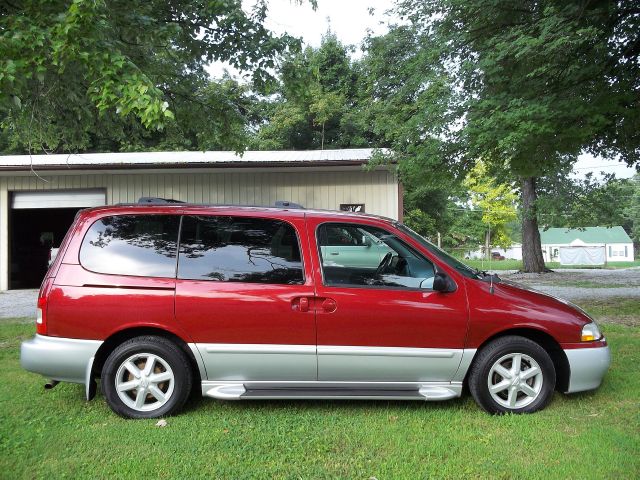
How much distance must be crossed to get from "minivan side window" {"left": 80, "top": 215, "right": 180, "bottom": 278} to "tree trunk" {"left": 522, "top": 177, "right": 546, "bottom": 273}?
17.8 meters

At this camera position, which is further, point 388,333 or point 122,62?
point 122,62

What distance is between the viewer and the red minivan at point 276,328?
4043mm

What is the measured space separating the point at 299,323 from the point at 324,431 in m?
0.83

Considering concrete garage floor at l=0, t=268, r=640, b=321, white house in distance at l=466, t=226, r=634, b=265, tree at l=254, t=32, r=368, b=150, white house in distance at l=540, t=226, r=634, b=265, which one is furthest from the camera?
white house in distance at l=540, t=226, r=634, b=265

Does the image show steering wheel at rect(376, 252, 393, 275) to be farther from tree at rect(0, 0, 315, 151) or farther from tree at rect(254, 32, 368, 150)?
tree at rect(254, 32, 368, 150)

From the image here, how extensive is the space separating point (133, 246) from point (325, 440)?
2.20m

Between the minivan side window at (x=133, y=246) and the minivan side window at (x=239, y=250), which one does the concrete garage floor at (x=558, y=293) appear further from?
the minivan side window at (x=239, y=250)

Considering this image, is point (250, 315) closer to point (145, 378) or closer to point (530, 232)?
point (145, 378)

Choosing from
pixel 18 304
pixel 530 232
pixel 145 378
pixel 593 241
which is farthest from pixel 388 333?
pixel 593 241

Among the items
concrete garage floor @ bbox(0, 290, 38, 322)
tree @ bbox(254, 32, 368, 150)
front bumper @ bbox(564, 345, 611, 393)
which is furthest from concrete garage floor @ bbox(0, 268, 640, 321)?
tree @ bbox(254, 32, 368, 150)

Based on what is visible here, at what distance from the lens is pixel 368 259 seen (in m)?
4.42

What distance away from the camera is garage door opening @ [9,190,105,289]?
14.2 m

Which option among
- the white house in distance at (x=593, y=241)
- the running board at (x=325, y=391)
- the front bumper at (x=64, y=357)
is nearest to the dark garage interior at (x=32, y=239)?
the front bumper at (x=64, y=357)

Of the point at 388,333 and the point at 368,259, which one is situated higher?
the point at 368,259
